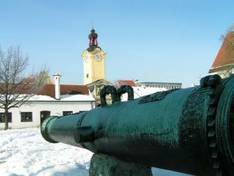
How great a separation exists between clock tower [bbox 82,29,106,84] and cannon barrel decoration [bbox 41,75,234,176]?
3235 inches

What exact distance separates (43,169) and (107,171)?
537 centimetres

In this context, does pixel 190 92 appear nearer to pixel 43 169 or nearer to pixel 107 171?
pixel 107 171

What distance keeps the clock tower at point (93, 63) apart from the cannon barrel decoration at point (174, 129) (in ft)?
270

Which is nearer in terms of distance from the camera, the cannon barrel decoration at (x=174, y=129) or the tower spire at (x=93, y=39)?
the cannon barrel decoration at (x=174, y=129)

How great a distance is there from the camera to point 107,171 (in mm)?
3426

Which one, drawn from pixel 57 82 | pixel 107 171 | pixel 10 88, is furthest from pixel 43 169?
pixel 57 82

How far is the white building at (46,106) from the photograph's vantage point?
56.4 metres

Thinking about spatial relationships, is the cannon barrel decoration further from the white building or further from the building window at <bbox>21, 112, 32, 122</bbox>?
the building window at <bbox>21, 112, 32, 122</bbox>

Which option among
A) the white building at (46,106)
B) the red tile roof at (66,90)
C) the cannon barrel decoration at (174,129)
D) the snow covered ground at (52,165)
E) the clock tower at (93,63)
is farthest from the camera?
the clock tower at (93,63)

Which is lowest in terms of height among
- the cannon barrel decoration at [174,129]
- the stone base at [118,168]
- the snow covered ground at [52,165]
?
the snow covered ground at [52,165]

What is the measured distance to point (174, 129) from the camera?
7.29 feet

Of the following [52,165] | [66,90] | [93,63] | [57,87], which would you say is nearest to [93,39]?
[93,63]

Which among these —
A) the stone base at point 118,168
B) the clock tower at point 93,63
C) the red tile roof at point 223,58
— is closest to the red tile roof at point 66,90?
the clock tower at point 93,63

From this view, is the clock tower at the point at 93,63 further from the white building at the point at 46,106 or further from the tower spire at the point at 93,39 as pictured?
the white building at the point at 46,106
